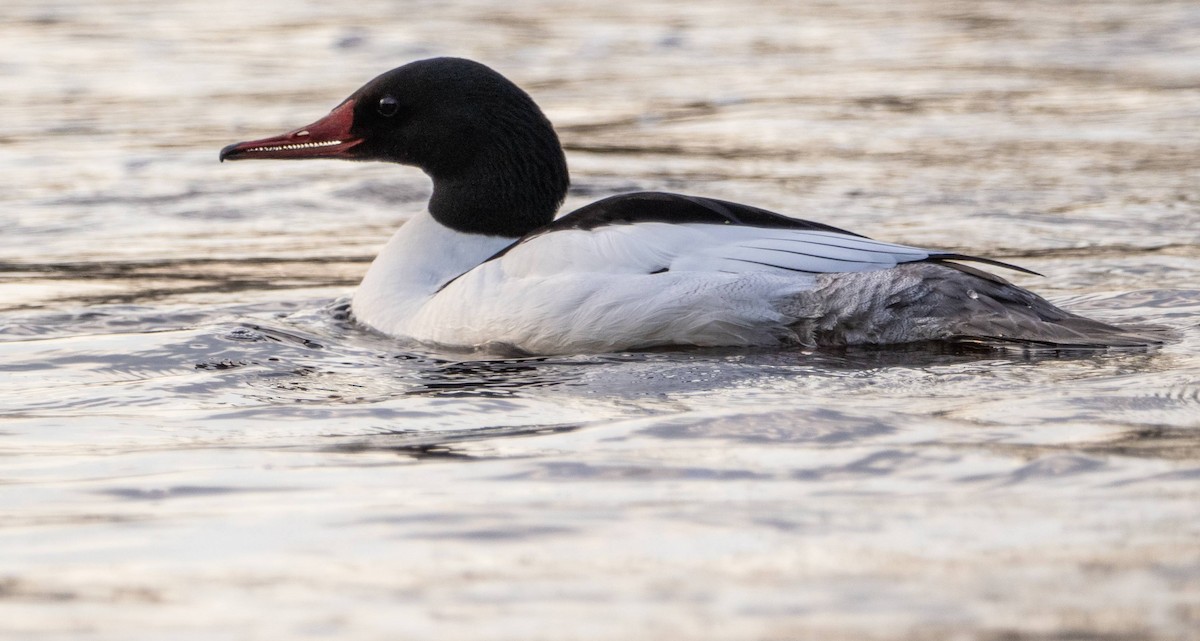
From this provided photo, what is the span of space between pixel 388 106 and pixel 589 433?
266cm

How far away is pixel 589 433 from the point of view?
428 centimetres

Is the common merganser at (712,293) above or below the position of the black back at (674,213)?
below

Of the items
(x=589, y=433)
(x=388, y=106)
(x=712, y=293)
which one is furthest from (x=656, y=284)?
(x=388, y=106)

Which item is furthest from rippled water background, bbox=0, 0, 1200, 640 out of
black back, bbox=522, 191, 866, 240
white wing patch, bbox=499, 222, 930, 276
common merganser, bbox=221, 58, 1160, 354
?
black back, bbox=522, 191, 866, 240

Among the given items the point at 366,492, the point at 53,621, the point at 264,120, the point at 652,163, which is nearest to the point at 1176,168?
the point at 652,163

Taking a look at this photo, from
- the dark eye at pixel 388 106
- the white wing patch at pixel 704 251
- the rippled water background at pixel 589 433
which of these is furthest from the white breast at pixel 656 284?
the dark eye at pixel 388 106

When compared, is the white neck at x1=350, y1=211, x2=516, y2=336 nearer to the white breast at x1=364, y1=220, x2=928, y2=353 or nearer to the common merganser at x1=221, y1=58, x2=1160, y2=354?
the common merganser at x1=221, y1=58, x2=1160, y2=354

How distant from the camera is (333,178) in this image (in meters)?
10.4

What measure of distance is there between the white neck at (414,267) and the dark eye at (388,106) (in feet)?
1.41

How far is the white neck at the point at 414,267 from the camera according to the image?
618cm

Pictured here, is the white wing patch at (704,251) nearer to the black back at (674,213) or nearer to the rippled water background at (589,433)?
the black back at (674,213)

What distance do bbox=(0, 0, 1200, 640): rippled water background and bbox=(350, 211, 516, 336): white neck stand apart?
140 millimetres

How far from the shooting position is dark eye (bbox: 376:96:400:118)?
6.51 metres

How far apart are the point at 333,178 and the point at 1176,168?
5.16 meters
